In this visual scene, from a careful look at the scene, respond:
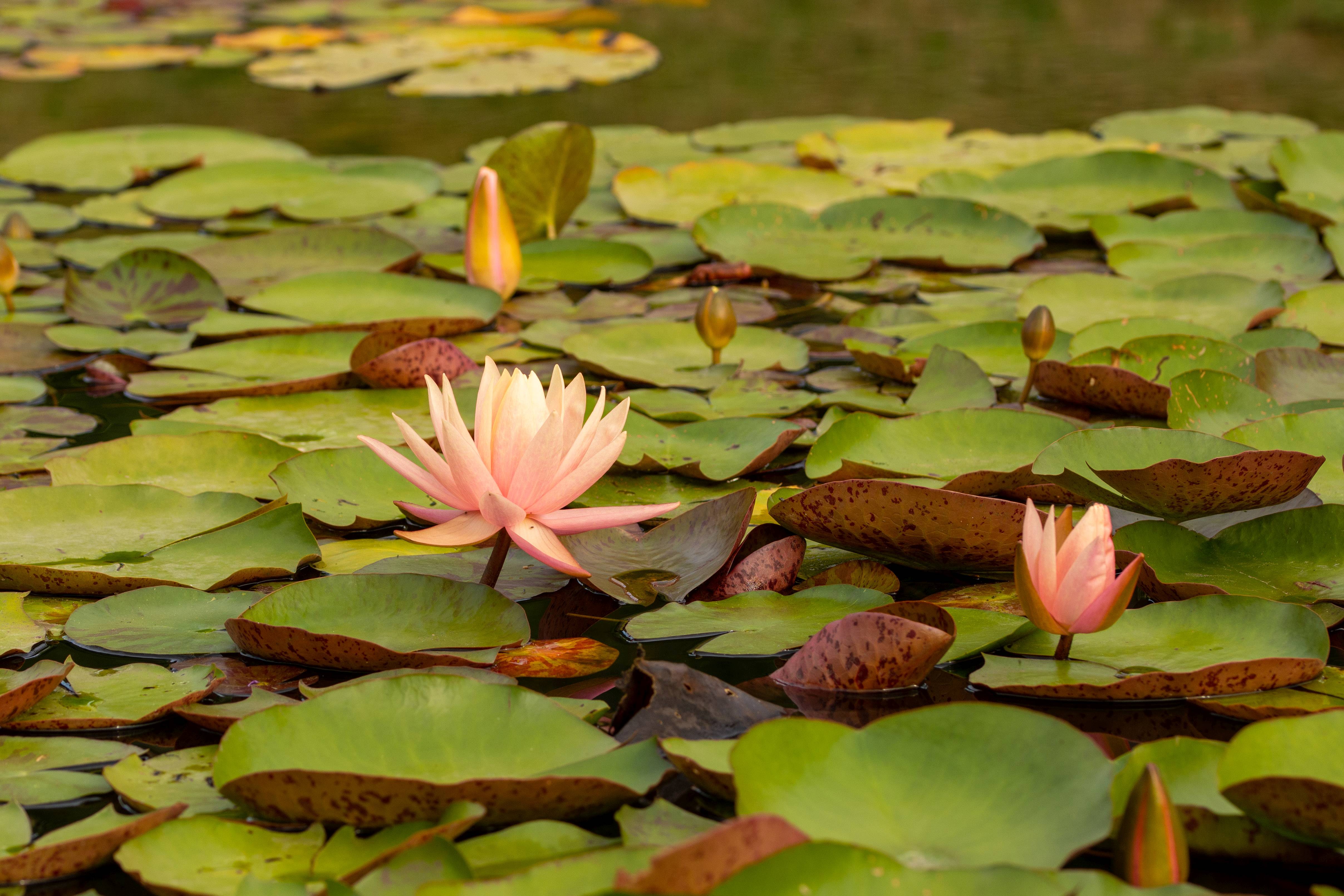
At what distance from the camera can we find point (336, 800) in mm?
1208

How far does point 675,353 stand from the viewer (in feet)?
9.25

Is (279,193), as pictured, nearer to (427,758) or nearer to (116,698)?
(116,698)

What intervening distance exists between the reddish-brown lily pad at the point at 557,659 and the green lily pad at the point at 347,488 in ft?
1.49

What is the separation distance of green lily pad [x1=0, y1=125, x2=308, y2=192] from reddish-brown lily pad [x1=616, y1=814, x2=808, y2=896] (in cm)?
424

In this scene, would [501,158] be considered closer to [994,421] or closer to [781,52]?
[994,421]

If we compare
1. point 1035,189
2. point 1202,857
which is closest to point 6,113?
point 1035,189

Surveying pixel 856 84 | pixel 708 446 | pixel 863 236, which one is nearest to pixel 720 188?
pixel 863 236

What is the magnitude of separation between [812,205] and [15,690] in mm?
3221

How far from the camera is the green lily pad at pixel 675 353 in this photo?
104 inches

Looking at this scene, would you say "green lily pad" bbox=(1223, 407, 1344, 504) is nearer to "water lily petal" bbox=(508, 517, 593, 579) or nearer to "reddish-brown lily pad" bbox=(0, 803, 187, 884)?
"water lily petal" bbox=(508, 517, 593, 579)

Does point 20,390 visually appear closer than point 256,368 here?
Yes

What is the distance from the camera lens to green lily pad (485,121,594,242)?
3504 mm

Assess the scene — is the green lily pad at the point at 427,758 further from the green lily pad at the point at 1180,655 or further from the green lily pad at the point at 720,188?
the green lily pad at the point at 720,188

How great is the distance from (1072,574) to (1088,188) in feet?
10.1
